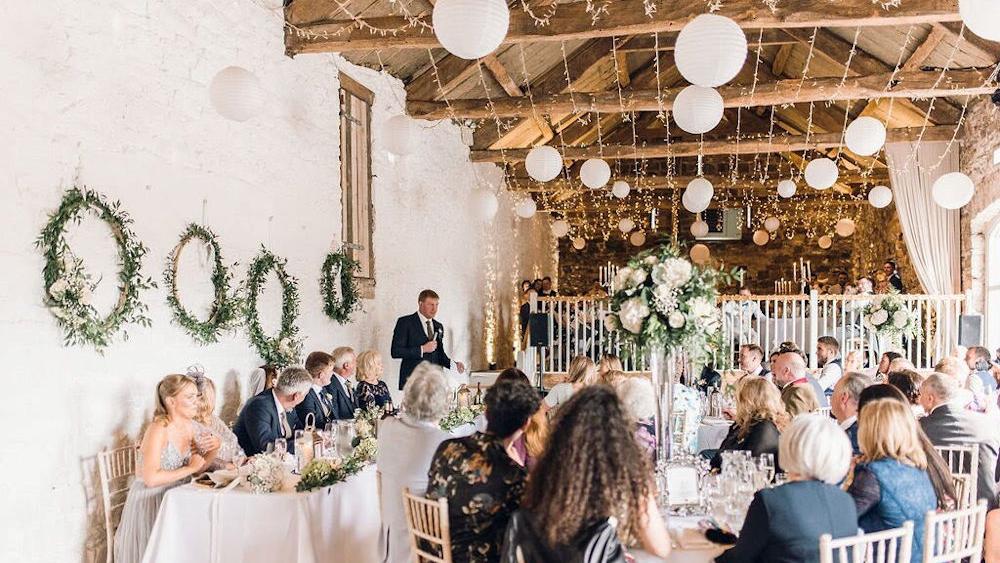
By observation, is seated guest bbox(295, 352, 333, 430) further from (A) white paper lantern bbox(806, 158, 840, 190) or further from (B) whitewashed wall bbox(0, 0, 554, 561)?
(A) white paper lantern bbox(806, 158, 840, 190)

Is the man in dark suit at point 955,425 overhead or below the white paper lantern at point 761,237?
below

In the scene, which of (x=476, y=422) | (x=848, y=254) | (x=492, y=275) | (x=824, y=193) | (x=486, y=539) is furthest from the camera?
(x=848, y=254)

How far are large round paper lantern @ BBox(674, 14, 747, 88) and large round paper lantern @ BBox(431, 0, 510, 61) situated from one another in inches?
43.4

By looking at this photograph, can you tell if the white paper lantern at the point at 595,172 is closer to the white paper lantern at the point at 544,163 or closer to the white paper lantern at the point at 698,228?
the white paper lantern at the point at 544,163

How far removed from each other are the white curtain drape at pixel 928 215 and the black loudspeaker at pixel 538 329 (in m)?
4.86

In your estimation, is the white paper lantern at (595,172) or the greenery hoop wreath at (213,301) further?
the white paper lantern at (595,172)

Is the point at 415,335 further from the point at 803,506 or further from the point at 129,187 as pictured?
the point at 803,506

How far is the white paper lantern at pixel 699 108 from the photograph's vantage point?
633 cm

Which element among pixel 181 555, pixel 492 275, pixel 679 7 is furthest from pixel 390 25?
pixel 492 275

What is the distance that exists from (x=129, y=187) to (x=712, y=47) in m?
3.34

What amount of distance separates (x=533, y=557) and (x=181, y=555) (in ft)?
7.08

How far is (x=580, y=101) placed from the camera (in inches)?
349

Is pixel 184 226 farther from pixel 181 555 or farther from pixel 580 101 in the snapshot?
pixel 580 101

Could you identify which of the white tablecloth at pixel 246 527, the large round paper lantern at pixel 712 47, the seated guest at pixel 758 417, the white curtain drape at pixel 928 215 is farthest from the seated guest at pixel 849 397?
the white curtain drape at pixel 928 215
